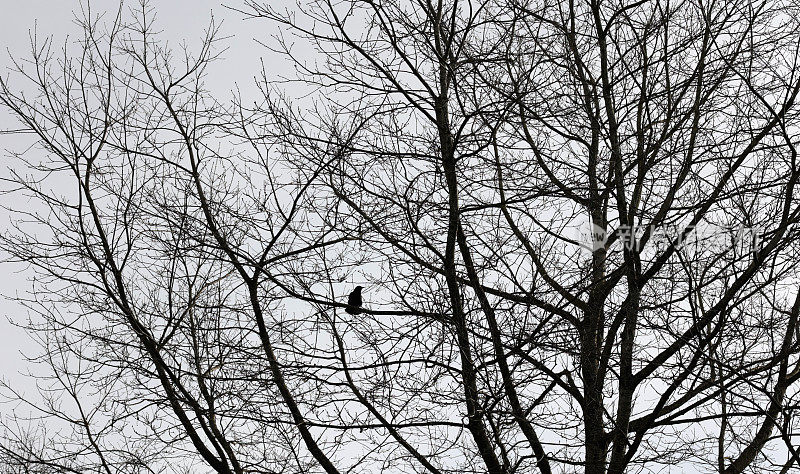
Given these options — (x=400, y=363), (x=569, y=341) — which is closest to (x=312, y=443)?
(x=400, y=363)

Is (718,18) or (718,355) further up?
(718,18)

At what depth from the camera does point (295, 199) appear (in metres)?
5.82

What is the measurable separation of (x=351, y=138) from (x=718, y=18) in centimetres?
243

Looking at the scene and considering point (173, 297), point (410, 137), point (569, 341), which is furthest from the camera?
point (173, 297)

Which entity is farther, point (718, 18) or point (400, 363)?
point (718, 18)

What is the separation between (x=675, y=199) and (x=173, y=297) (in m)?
3.52

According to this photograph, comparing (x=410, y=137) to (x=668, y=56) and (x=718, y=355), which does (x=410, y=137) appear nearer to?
(x=668, y=56)

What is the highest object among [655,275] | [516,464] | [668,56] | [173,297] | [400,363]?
[668,56]

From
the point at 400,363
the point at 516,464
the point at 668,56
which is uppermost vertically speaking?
the point at 668,56

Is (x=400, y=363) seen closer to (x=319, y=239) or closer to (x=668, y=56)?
(x=319, y=239)

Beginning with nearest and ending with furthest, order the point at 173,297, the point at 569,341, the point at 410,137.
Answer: the point at 569,341 → the point at 410,137 → the point at 173,297

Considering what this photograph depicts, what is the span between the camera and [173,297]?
6316mm

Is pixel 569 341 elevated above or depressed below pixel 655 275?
below

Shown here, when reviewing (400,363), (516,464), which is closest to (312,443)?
(400,363)
